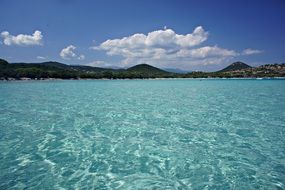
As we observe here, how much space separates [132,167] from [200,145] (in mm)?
3995

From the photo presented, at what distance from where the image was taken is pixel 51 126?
14.7 m

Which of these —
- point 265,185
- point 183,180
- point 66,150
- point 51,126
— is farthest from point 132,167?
point 51,126

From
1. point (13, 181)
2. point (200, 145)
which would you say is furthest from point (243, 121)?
point (13, 181)

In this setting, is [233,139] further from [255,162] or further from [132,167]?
[132,167]

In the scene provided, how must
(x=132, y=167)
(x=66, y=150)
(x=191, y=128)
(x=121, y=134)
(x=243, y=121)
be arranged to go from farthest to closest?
(x=243, y=121) → (x=191, y=128) → (x=121, y=134) → (x=66, y=150) → (x=132, y=167)

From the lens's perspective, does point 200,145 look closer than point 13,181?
No

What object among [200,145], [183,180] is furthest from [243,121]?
[183,180]

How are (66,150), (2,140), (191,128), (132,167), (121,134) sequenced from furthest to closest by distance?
(191,128) < (121,134) < (2,140) < (66,150) < (132,167)

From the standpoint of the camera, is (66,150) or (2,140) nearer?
(66,150)

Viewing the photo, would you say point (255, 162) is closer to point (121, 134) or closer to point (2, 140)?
point (121, 134)

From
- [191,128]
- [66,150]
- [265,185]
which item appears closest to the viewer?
[265,185]

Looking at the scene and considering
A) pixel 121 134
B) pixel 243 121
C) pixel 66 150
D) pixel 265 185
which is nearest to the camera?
pixel 265 185

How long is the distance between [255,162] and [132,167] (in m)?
4.84

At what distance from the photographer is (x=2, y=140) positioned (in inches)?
452
